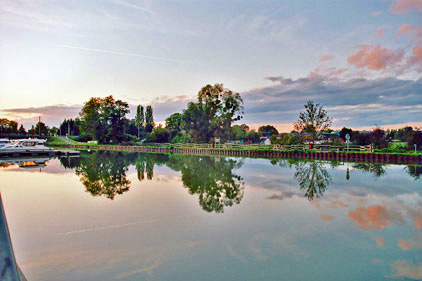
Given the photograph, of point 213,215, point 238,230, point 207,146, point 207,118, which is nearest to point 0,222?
point 238,230

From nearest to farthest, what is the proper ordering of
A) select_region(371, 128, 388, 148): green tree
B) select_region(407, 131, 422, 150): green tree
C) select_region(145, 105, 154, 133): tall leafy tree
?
1. select_region(371, 128, 388, 148): green tree
2. select_region(407, 131, 422, 150): green tree
3. select_region(145, 105, 154, 133): tall leafy tree

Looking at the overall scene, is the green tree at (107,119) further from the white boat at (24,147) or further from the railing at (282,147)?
the white boat at (24,147)

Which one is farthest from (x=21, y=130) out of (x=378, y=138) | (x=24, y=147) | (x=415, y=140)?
(x=415, y=140)

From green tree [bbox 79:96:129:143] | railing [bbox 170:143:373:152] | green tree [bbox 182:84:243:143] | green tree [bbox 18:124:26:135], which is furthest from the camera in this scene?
green tree [bbox 18:124:26:135]

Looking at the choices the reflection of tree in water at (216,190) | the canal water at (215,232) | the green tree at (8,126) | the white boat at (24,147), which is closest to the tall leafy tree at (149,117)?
the green tree at (8,126)

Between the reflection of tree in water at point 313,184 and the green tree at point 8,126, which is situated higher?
the green tree at point 8,126

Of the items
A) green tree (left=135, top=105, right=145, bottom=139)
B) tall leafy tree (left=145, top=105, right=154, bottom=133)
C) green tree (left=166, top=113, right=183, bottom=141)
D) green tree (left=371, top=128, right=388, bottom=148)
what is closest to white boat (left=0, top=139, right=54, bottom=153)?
green tree (left=166, top=113, right=183, bottom=141)

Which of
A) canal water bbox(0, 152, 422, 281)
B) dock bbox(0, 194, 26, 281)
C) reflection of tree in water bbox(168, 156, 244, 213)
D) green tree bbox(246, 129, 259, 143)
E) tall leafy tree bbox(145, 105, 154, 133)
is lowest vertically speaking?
canal water bbox(0, 152, 422, 281)

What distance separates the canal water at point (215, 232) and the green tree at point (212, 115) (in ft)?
119

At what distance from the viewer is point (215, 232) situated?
832 centimetres

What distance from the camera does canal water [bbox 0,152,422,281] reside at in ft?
19.9

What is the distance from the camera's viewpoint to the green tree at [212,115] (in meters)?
51.3

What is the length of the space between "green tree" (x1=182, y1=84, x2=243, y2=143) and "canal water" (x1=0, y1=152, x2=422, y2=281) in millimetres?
36375

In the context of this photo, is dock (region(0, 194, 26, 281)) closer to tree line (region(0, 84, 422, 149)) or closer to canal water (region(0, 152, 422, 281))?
canal water (region(0, 152, 422, 281))
